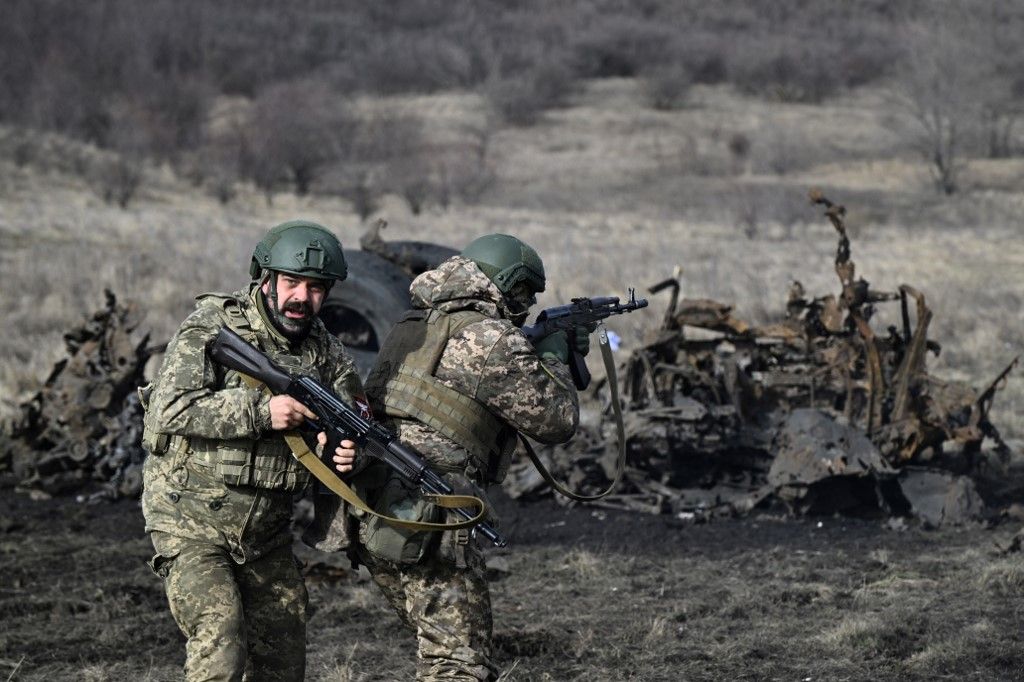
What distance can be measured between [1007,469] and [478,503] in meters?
6.51

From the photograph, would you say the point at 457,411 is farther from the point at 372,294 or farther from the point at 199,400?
the point at 372,294

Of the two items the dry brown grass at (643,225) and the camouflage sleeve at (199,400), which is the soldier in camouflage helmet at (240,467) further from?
the dry brown grass at (643,225)

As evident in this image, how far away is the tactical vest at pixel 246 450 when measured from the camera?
4.02 metres

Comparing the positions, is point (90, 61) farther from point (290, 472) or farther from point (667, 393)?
point (290, 472)

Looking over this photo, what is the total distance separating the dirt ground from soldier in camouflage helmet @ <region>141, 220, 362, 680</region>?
1.58m

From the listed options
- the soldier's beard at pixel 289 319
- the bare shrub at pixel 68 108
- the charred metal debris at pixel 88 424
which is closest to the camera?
the soldier's beard at pixel 289 319

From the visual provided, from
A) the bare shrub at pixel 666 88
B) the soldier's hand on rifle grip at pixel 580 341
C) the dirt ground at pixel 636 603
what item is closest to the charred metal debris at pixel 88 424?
the dirt ground at pixel 636 603

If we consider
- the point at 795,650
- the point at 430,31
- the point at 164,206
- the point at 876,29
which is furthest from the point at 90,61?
the point at 795,650

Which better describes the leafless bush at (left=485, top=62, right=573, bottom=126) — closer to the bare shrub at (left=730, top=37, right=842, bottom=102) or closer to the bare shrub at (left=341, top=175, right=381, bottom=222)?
the bare shrub at (left=730, top=37, right=842, bottom=102)

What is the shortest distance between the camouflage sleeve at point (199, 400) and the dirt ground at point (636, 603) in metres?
2.05

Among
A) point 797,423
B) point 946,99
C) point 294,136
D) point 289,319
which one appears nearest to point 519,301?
point 289,319

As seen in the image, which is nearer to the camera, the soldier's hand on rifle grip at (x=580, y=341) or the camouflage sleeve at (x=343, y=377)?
the camouflage sleeve at (x=343, y=377)

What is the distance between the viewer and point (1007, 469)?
9.49 meters

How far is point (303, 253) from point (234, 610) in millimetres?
1079
